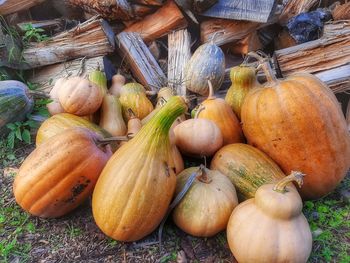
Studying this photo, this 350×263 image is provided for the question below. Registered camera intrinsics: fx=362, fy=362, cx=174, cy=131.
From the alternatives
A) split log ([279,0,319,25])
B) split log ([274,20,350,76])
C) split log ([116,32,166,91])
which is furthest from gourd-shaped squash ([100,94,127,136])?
split log ([279,0,319,25])

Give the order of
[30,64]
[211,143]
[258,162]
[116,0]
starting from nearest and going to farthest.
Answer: [258,162] → [211,143] → [116,0] → [30,64]

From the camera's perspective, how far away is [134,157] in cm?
193

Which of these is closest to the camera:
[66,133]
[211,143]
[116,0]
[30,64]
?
[66,133]

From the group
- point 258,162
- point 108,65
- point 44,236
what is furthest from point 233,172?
point 108,65

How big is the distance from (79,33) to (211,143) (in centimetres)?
197

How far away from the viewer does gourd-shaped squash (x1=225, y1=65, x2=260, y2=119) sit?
294 cm

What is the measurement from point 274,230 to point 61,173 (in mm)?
1218

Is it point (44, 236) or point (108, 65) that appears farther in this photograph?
point (108, 65)

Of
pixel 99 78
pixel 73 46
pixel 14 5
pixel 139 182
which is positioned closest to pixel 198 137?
pixel 139 182

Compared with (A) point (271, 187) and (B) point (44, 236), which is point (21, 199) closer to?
(B) point (44, 236)

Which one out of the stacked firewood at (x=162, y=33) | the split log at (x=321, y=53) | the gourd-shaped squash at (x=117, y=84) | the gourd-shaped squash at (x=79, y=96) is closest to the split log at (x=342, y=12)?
the stacked firewood at (x=162, y=33)

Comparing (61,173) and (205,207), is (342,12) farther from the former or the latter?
(61,173)

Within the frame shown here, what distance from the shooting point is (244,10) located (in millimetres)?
3619

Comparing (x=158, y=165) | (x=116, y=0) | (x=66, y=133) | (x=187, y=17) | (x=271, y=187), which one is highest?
(x=116, y=0)
